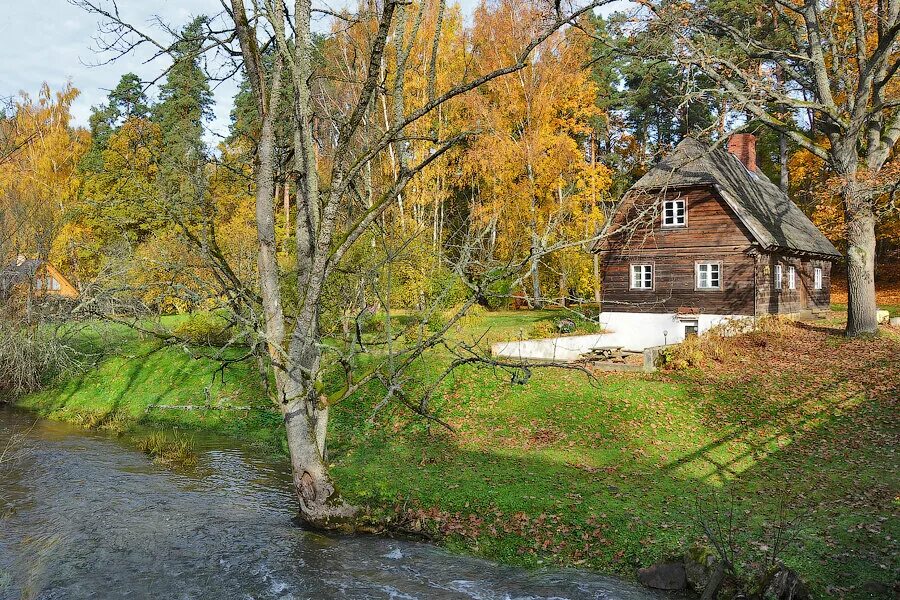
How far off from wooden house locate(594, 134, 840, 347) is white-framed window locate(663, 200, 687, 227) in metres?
0.04

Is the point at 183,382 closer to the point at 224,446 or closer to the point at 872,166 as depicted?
the point at 224,446

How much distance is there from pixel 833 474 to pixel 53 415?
76.1ft

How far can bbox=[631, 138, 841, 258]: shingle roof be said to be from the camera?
25.5 m

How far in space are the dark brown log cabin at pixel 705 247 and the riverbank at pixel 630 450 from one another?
169 inches

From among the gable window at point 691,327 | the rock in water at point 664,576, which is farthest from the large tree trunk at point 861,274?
the rock in water at point 664,576

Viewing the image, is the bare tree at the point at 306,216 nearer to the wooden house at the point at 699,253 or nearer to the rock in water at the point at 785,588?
the rock in water at the point at 785,588

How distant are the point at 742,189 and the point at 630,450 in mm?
19134

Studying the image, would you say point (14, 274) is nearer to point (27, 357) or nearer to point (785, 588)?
point (27, 357)

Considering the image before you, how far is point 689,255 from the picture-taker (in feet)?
88.6

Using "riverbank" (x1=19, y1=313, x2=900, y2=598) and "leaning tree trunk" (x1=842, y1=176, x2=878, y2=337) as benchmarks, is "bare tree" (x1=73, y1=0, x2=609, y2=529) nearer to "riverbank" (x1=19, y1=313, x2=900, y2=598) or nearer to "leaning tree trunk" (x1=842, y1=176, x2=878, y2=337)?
"riverbank" (x1=19, y1=313, x2=900, y2=598)

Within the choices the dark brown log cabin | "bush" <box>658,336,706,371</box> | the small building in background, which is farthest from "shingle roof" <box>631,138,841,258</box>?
the small building in background

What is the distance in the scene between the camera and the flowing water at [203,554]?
8.52 meters

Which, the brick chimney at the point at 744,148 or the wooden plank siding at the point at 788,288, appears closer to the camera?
the wooden plank siding at the point at 788,288

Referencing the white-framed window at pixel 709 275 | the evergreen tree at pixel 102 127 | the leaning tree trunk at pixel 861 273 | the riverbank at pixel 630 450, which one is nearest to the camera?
the riverbank at pixel 630 450
